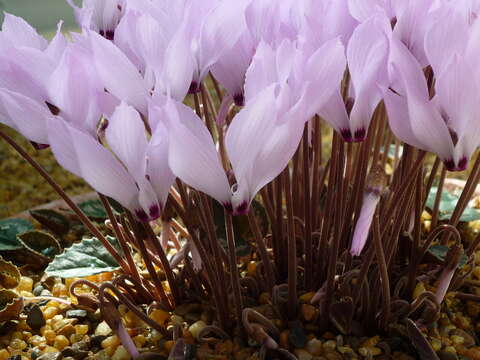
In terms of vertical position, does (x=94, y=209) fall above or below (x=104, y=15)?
below

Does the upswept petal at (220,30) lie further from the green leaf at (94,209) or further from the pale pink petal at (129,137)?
the green leaf at (94,209)

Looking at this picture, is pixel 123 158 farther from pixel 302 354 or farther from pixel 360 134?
pixel 302 354

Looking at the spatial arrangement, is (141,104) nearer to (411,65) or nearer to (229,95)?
(229,95)

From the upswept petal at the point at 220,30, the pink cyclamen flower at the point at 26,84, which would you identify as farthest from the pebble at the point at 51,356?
the upswept petal at the point at 220,30

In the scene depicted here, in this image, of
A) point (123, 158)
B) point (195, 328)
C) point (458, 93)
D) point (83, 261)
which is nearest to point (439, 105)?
point (458, 93)

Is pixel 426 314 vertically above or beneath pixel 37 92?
beneath

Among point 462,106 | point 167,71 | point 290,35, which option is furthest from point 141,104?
point 462,106
